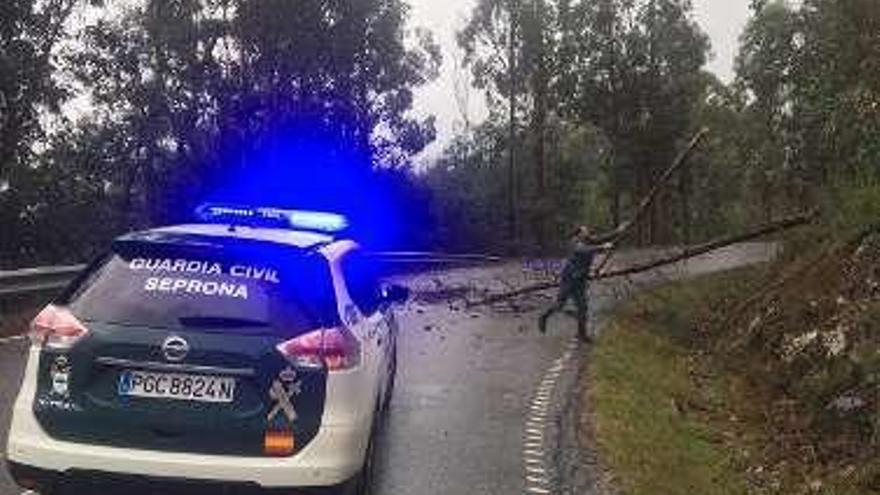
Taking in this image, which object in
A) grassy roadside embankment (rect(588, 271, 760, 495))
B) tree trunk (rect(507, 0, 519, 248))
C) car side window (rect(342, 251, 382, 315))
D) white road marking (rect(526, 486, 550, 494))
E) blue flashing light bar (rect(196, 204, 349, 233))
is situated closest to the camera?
car side window (rect(342, 251, 382, 315))

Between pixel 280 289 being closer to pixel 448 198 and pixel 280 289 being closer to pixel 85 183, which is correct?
pixel 85 183

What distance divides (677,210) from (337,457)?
78006 millimetres

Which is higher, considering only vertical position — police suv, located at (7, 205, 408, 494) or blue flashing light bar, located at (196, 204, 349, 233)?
blue flashing light bar, located at (196, 204, 349, 233)

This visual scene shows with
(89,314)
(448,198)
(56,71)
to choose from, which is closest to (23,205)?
(56,71)

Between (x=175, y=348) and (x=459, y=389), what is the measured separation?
714cm

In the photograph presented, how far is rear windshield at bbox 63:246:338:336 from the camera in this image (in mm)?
7062

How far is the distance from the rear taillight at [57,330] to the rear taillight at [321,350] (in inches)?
42.2

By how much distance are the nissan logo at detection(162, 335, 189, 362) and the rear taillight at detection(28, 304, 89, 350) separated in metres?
0.43

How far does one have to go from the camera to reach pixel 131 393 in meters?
6.90

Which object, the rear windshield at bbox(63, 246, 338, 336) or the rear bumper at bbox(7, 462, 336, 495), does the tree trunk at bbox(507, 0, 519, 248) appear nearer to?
the rear windshield at bbox(63, 246, 338, 336)

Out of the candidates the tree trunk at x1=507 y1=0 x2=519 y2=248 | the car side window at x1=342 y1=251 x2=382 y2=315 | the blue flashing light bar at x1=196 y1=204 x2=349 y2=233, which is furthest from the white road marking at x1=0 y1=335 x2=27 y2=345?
the tree trunk at x1=507 y1=0 x2=519 y2=248

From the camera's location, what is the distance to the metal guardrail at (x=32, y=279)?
16.6 metres

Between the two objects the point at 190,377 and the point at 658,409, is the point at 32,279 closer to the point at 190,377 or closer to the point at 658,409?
the point at 658,409

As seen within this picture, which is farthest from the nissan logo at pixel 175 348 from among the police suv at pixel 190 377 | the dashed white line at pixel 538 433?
the dashed white line at pixel 538 433
